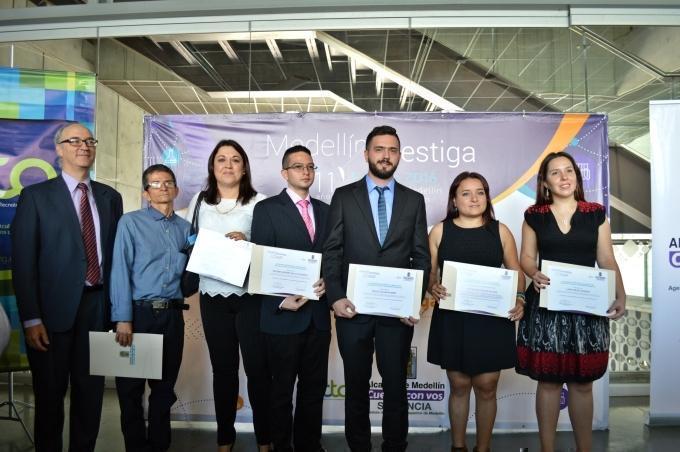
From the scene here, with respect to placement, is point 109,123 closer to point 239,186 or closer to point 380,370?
point 239,186

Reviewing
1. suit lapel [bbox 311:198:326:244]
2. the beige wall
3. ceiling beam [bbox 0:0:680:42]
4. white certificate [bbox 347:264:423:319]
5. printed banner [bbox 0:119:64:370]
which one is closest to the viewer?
white certificate [bbox 347:264:423:319]

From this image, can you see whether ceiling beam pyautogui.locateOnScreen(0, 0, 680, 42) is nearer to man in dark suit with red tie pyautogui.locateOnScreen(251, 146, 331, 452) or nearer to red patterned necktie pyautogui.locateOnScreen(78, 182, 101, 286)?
man in dark suit with red tie pyautogui.locateOnScreen(251, 146, 331, 452)

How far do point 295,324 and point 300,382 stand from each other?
392mm

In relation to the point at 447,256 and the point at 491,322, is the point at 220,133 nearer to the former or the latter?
the point at 447,256

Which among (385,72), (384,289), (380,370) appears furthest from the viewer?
(385,72)

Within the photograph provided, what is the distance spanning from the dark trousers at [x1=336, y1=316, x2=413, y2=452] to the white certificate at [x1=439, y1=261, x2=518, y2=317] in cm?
37

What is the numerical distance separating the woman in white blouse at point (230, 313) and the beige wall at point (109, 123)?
181cm

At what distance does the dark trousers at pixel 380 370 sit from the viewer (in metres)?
2.71

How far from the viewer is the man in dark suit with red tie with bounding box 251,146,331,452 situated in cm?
288

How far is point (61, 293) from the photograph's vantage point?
2783 mm

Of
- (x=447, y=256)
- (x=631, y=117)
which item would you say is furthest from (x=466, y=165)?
(x=631, y=117)

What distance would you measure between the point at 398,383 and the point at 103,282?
1.70 metres

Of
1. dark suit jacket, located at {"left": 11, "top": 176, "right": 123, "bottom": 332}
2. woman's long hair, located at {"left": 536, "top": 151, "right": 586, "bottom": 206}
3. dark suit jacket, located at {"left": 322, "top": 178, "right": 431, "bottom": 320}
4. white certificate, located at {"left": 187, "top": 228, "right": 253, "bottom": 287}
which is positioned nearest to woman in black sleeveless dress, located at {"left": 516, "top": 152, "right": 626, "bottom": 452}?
woman's long hair, located at {"left": 536, "top": 151, "right": 586, "bottom": 206}

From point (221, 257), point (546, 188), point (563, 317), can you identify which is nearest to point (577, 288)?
point (563, 317)
